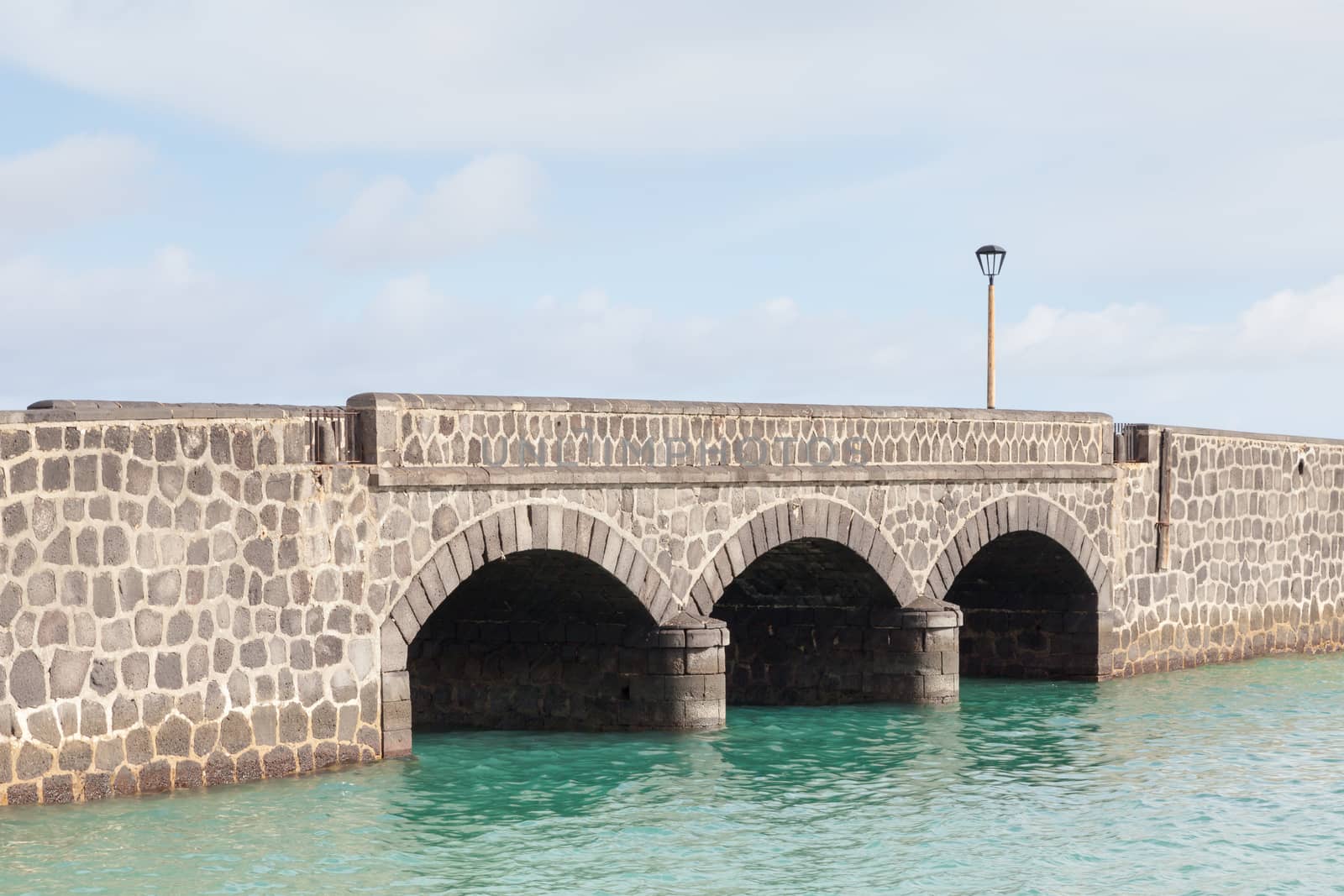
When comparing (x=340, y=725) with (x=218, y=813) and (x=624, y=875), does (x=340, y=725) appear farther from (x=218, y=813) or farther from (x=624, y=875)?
(x=624, y=875)

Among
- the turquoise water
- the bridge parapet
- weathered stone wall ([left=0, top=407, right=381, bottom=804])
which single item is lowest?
the turquoise water

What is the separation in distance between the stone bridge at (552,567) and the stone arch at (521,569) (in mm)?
32

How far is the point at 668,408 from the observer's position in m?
17.5

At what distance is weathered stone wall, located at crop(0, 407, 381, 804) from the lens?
13070mm

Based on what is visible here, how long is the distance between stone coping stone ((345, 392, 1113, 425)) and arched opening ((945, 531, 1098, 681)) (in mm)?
1859

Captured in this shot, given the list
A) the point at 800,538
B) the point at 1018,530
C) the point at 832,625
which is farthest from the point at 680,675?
the point at 1018,530

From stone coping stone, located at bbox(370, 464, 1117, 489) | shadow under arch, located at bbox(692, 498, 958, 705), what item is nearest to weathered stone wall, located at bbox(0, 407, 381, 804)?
stone coping stone, located at bbox(370, 464, 1117, 489)

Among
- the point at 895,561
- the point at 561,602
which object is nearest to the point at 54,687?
the point at 561,602

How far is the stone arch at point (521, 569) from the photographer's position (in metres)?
15.5

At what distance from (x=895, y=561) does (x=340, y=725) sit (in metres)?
7.16

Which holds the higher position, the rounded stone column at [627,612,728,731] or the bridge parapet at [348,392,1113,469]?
the bridge parapet at [348,392,1113,469]

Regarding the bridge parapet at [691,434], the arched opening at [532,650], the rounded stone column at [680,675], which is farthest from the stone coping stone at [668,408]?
the rounded stone column at [680,675]

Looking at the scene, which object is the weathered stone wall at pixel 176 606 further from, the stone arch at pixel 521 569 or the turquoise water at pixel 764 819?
the turquoise water at pixel 764 819

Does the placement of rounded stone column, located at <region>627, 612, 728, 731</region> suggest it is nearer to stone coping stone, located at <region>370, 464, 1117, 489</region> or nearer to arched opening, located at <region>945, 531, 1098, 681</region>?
stone coping stone, located at <region>370, 464, 1117, 489</region>
